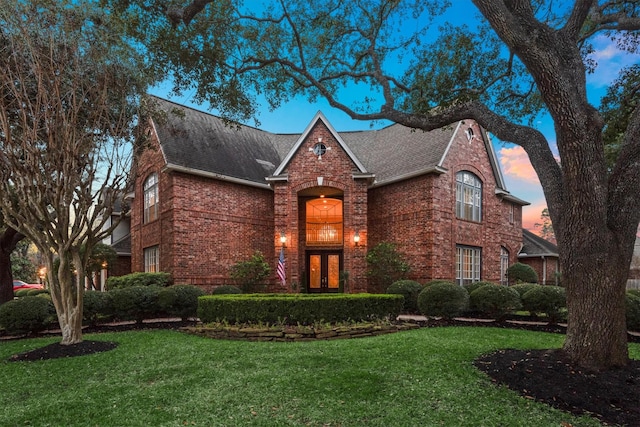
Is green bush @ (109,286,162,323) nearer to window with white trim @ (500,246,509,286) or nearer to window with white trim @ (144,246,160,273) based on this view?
window with white trim @ (144,246,160,273)

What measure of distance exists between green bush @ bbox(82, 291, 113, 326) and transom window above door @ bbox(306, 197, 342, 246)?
967 centimetres

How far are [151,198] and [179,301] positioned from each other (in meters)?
8.02

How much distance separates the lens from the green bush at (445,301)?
35.4ft

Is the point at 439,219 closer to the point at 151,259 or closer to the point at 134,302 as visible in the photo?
the point at 134,302

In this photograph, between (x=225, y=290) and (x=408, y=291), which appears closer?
(x=408, y=291)

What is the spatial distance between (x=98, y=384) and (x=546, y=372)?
611cm

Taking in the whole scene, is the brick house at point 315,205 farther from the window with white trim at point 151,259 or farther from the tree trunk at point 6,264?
the tree trunk at point 6,264

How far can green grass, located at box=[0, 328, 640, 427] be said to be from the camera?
4.03m

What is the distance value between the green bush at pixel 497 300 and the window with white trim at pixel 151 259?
1297 centimetres

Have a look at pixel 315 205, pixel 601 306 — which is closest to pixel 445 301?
pixel 601 306

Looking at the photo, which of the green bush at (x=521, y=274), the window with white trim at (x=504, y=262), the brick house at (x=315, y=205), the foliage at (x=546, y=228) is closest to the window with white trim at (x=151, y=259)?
the brick house at (x=315, y=205)

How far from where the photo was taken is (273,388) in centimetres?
494

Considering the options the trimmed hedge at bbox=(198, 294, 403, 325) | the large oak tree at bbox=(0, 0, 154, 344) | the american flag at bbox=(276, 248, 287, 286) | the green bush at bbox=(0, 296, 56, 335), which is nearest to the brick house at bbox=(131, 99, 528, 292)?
the american flag at bbox=(276, 248, 287, 286)

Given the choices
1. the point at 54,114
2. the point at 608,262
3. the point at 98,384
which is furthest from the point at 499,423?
the point at 54,114
